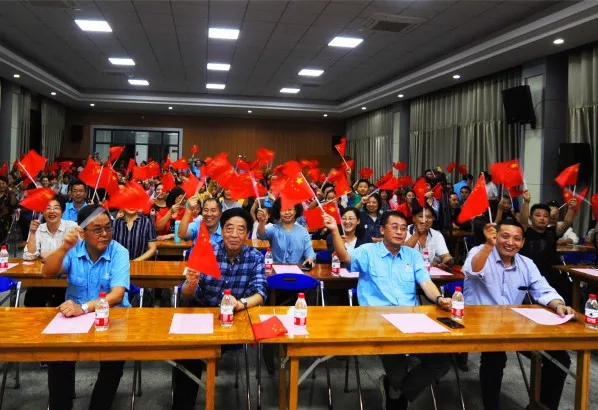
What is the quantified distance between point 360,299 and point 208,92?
12336 millimetres

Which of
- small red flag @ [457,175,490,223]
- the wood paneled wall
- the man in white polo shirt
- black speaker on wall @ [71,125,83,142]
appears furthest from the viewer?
the wood paneled wall

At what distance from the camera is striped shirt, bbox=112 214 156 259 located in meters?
4.52

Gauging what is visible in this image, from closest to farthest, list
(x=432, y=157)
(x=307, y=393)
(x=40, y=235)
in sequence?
(x=307, y=393) → (x=40, y=235) → (x=432, y=157)

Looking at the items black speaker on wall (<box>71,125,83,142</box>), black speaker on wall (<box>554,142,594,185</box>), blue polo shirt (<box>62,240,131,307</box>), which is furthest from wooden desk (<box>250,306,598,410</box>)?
black speaker on wall (<box>71,125,83,142</box>)

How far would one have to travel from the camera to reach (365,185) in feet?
24.9

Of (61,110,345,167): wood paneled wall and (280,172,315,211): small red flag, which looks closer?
(280,172,315,211): small red flag

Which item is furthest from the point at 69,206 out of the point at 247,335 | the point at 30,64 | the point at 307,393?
the point at 30,64

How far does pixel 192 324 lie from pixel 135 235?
245 centimetres

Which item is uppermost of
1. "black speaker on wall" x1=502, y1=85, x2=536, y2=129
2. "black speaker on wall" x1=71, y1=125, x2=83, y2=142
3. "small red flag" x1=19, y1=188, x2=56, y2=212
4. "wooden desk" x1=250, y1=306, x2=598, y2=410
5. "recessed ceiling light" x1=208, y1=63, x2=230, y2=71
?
"recessed ceiling light" x1=208, y1=63, x2=230, y2=71

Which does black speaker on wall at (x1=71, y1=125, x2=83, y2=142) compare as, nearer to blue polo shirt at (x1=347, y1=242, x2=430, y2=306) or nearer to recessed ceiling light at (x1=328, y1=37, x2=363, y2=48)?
recessed ceiling light at (x1=328, y1=37, x2=363, y2=48)

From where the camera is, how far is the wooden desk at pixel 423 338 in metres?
2.23

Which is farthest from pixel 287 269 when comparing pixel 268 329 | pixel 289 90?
pixel 289 90

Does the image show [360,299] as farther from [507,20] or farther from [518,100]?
[518,100]

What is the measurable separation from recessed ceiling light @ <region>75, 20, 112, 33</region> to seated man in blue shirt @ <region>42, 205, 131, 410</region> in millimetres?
6031
